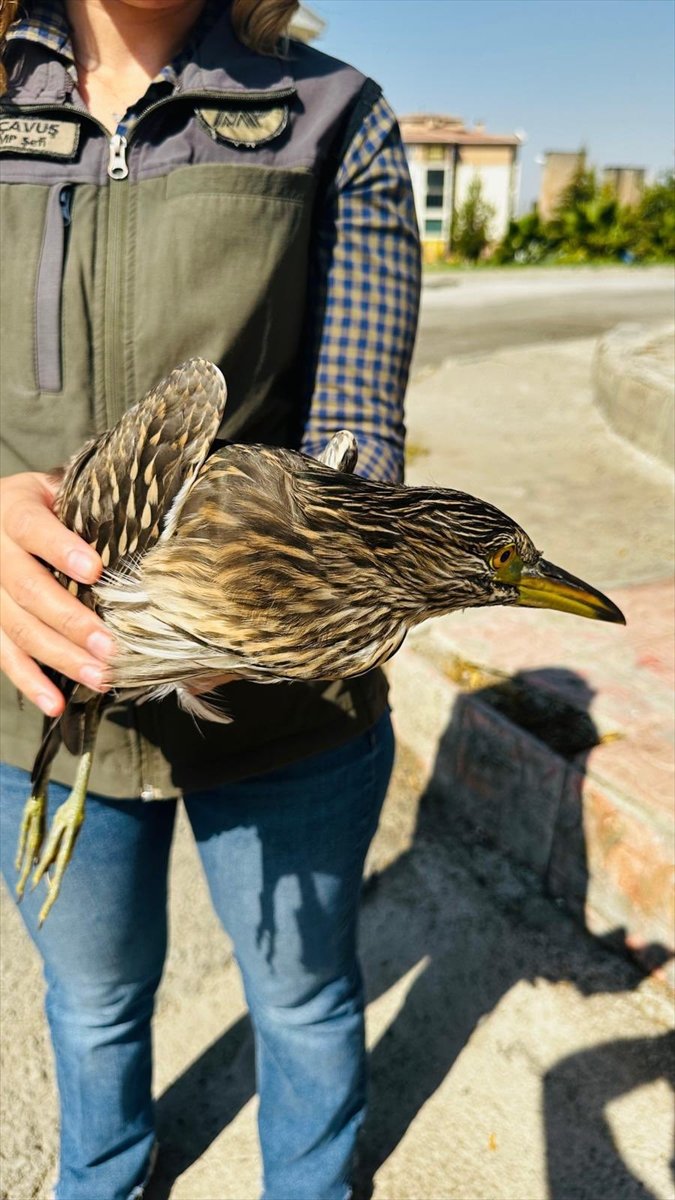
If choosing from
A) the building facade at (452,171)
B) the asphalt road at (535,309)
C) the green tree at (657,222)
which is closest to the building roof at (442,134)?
the building facade at (452,171)

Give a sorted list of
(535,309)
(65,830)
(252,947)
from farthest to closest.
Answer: (535,309) → (252,947) → (65,830)

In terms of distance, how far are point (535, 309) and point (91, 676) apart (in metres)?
20.3

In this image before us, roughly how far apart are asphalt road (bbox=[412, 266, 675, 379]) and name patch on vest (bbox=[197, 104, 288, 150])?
17.5 ft

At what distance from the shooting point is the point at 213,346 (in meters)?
2.03

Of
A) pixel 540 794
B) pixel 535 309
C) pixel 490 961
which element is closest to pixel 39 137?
pixel 540 794

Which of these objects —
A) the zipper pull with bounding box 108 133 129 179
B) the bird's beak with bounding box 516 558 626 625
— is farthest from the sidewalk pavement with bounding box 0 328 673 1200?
the zipper pull with bounding box 108 133 129 179

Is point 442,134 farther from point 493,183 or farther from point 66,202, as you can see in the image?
point 66,202

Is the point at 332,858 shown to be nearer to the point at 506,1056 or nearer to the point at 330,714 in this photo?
the point at 330,714

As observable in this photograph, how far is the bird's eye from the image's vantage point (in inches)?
75.8

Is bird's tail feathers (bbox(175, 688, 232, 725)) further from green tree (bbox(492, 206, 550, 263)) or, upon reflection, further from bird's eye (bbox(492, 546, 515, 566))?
green tree (bbox(492, 206, 550, 263))

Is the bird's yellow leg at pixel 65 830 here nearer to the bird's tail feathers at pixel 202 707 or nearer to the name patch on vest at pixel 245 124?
the bird's tail feathers at pixel 202 707

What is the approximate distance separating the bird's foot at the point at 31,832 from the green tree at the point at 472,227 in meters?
46.9

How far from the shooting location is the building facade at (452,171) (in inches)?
1940

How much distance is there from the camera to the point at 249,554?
1751mm
